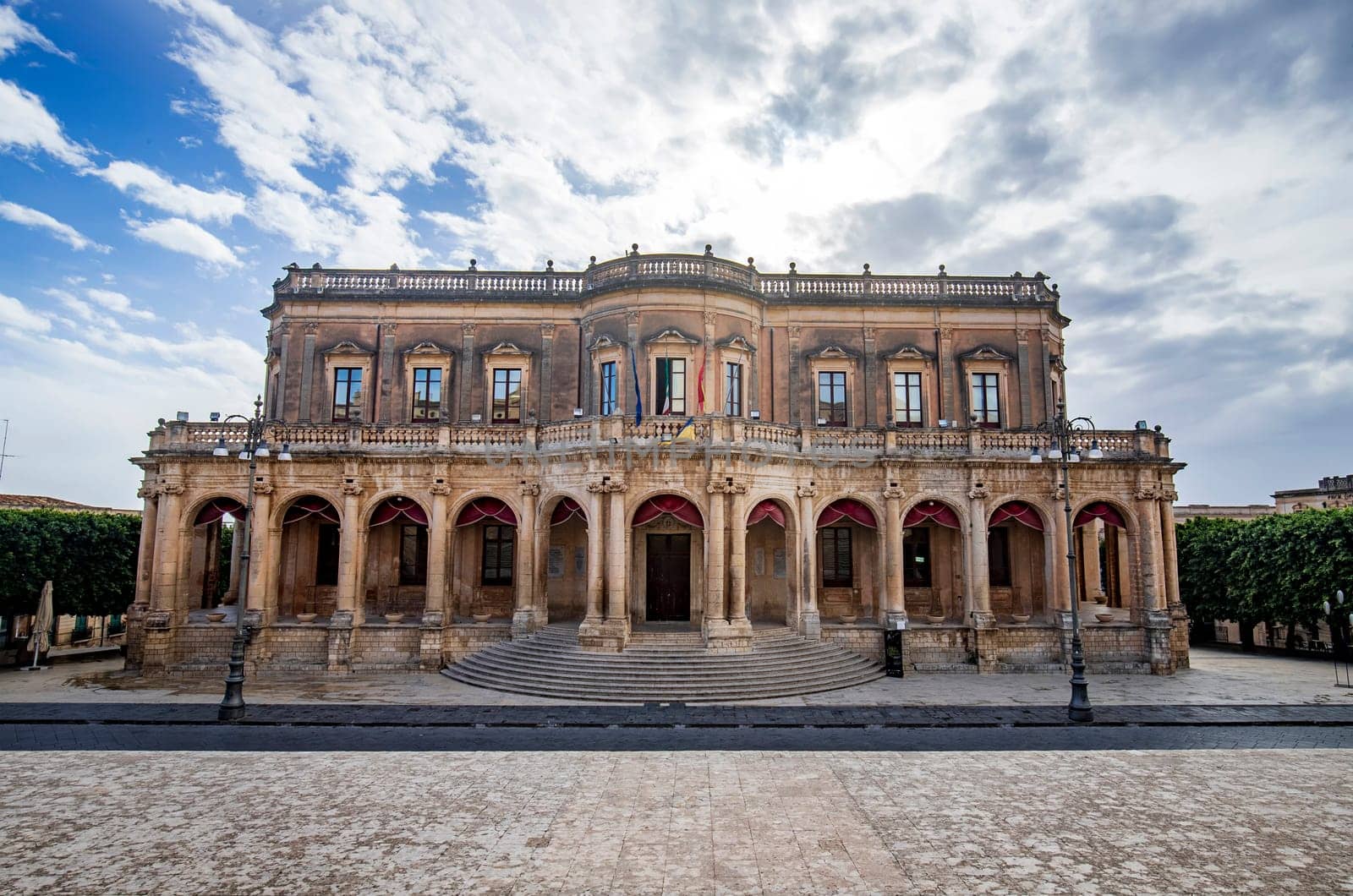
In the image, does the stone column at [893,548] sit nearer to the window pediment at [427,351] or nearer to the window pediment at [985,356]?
the window pediment at [985,356]

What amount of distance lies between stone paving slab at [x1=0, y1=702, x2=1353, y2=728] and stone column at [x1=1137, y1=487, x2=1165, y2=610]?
6.58 meters

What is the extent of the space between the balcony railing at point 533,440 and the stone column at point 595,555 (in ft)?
9.85

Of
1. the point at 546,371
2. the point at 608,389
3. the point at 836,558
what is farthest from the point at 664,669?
the point at 546,371

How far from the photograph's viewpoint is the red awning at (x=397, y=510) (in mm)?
28406

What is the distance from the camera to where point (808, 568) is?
27312 millimetres

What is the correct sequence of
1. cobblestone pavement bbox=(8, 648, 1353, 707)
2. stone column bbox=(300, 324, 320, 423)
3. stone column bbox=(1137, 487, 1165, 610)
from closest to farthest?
cobblestone pavement bbox=(8, 648, 1353, 707)
stone column bbox=(1137, 487, 1165, 610)
stone column bbox=(300, 324, 320, 423)

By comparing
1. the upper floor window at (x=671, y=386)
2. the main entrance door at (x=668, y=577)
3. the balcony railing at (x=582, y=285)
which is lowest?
the main entrance door at (x=668, y=577)

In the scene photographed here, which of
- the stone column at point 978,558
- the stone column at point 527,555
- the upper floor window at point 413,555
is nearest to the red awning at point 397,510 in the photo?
the upper floor window at point 413,555

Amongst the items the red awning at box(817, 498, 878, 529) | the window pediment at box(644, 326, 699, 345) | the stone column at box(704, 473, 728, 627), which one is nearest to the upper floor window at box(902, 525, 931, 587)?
the red awning at box(817, 498, 878, 529)

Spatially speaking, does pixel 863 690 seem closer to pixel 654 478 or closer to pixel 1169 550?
pixel 654 478

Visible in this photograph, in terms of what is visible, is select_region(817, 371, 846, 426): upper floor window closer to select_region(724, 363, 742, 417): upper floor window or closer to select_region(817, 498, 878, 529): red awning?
select_region(724, 363, 742, 417): upper floor window

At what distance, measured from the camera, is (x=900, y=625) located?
1039 inches

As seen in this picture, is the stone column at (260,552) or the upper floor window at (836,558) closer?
the stone column at (260,552)

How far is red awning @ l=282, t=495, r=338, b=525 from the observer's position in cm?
2848
